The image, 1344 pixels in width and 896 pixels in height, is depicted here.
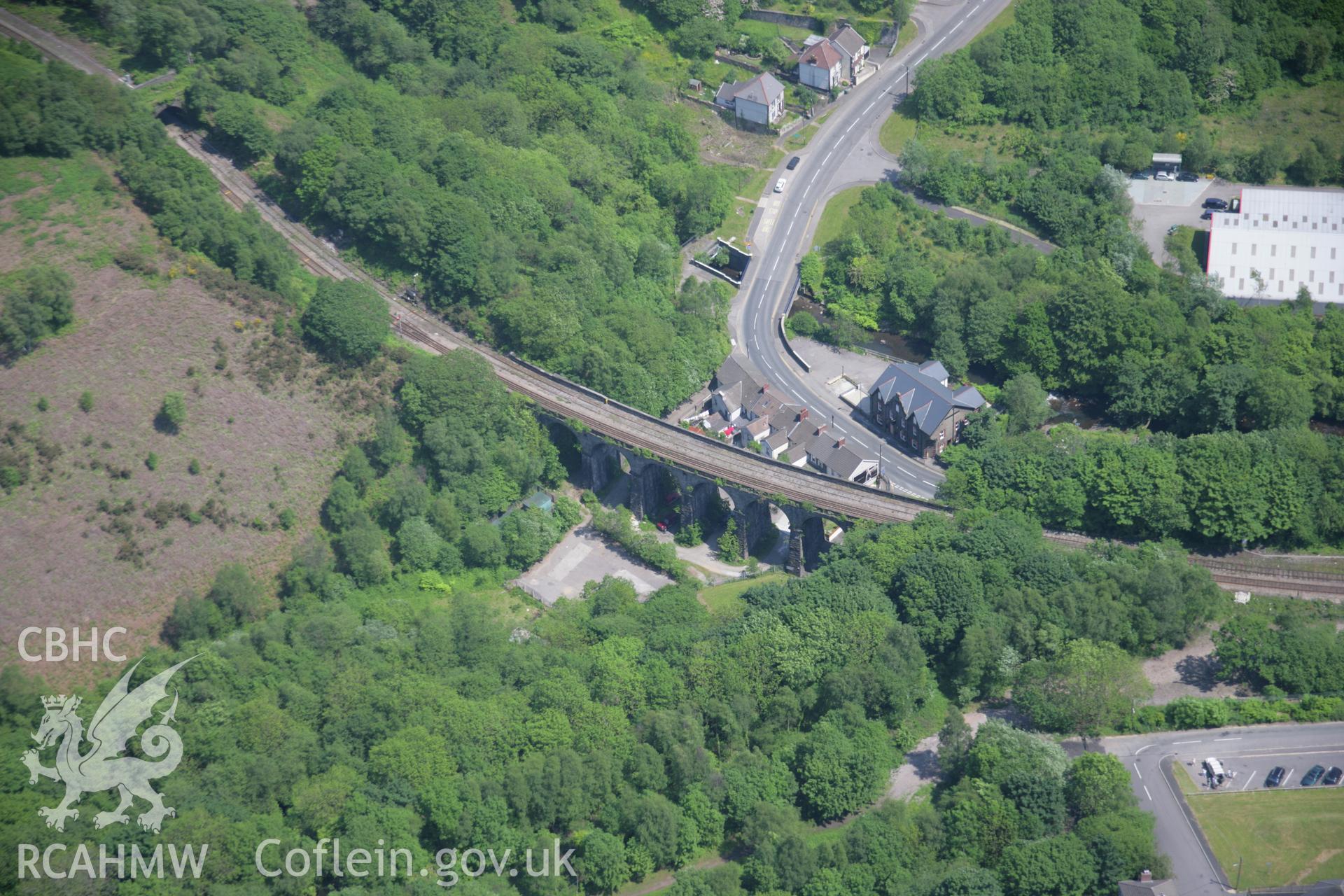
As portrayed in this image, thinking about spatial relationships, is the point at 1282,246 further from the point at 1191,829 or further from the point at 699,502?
the point at 1191,829

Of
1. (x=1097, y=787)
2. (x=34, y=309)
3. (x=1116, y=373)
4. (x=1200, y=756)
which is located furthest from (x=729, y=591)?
(x=34, y=309)

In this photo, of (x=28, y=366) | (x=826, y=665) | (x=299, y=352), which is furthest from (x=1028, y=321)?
(x=28, y=366)

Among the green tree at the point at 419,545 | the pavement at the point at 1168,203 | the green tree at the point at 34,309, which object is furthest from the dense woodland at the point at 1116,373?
the green tree at the point at 34,309

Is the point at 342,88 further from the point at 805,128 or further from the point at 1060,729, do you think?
the point at 1060,729

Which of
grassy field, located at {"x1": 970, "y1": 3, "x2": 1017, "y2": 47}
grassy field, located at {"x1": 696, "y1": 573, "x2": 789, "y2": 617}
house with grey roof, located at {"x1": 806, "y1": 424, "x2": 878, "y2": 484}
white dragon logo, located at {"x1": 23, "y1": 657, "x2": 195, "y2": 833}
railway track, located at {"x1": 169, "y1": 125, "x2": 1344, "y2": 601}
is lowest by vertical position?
grassy field, located at {"x1": 696, "y1": 573, "x2": 789, "y2": 617}

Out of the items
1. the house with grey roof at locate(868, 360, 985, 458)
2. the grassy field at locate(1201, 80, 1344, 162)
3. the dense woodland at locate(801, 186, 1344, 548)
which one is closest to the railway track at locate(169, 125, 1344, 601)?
the dense woodland at locate(801, 186, 1344, 548)

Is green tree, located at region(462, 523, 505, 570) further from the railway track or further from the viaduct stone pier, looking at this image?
the railway track
